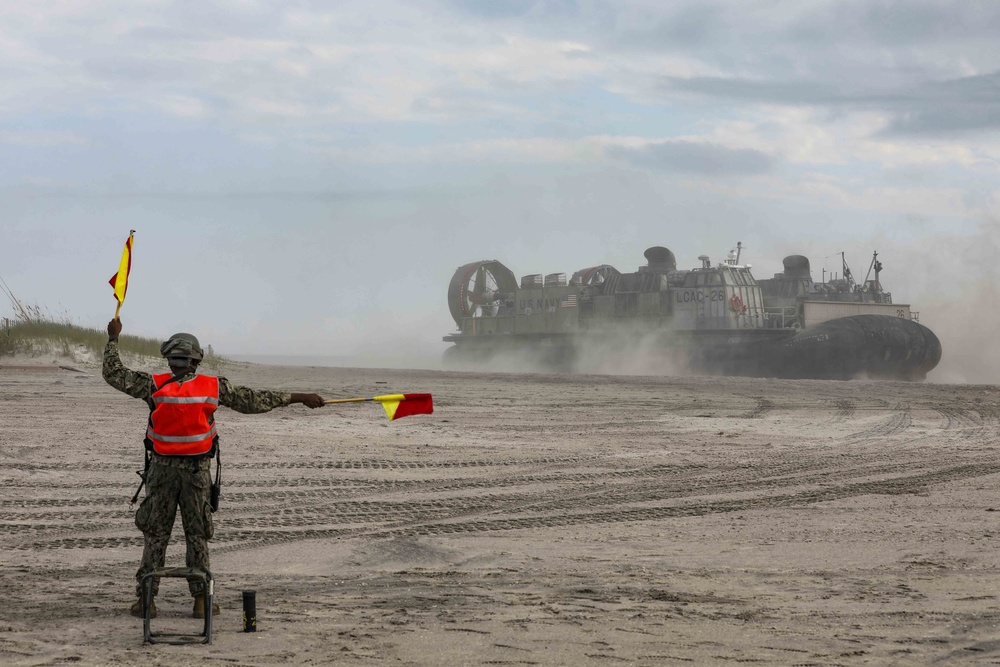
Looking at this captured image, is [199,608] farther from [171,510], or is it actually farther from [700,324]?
[700,324]

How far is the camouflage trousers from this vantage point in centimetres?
370

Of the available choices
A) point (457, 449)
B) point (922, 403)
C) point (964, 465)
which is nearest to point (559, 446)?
point (457, 449)

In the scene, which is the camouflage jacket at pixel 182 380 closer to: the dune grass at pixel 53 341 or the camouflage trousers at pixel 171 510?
the camouflage trousers at pixel 171 510

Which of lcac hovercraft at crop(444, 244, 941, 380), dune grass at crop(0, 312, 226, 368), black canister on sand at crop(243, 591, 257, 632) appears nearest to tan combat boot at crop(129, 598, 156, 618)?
black canister on sand at crop(243, 591, 257, 632)

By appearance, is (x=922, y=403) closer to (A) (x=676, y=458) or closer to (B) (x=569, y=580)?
(A) (x=676, y=458)

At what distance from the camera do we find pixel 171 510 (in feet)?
12.3

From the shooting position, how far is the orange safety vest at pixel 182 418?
12.0 ft

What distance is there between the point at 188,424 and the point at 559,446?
→ 531cm

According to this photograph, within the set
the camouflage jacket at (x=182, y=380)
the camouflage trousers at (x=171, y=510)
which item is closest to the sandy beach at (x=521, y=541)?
the camouflage trousers at (x=171, y=510)

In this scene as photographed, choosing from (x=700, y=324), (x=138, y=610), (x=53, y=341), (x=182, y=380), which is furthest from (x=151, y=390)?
(x=700, y=324)

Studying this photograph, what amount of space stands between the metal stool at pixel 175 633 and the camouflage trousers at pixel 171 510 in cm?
21

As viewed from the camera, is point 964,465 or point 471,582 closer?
point 471,582

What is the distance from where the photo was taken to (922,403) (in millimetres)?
13484

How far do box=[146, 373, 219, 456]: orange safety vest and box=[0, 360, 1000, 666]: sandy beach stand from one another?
53 centimetres
